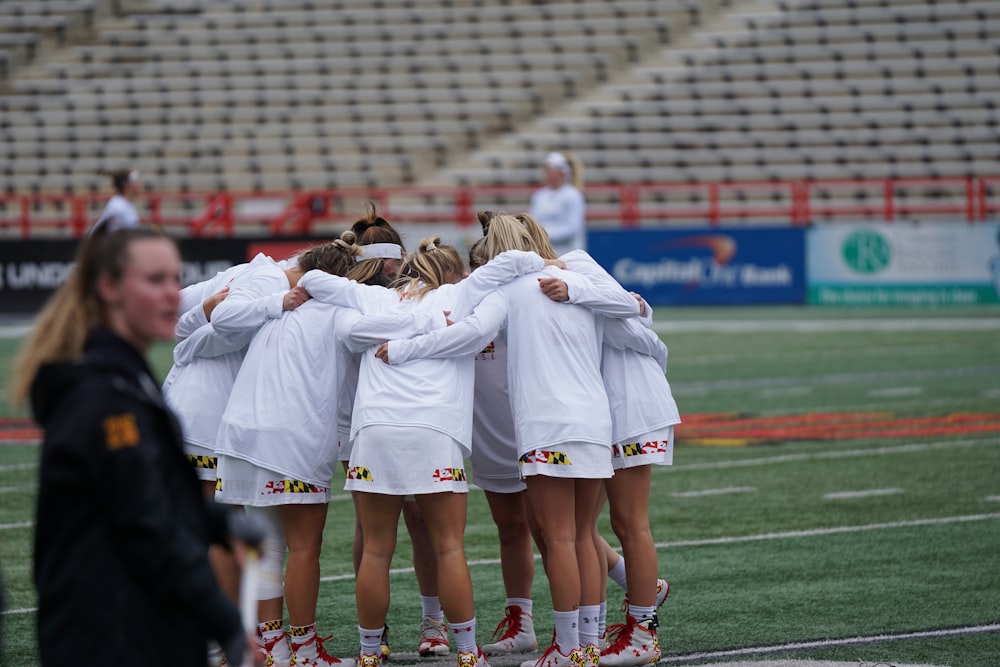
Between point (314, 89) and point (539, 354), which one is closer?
point (539, 354)

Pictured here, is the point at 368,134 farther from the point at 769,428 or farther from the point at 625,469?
the point at 625,469

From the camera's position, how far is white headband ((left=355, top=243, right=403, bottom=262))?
578 cm

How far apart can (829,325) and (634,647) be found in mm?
14219

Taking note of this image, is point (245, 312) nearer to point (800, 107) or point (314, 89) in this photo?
point (800, 107)

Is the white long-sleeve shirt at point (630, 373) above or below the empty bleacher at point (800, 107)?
below

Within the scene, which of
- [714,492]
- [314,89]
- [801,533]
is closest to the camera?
[801,533]

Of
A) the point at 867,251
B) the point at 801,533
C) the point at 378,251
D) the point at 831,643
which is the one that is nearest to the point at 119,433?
the point at 378,251

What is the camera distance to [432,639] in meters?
5.79

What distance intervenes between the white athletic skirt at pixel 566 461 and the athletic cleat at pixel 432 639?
917 mm

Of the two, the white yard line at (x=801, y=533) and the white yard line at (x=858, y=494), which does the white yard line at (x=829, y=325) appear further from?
the white yard line at (x=801, y=533)

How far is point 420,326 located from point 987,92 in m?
23.6

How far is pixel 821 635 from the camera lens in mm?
5773

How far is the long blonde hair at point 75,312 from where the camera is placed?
9.78ft

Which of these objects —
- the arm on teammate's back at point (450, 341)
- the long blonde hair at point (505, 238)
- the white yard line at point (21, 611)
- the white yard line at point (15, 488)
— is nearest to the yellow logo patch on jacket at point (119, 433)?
the arm on teammate's back at point (450, 341)
